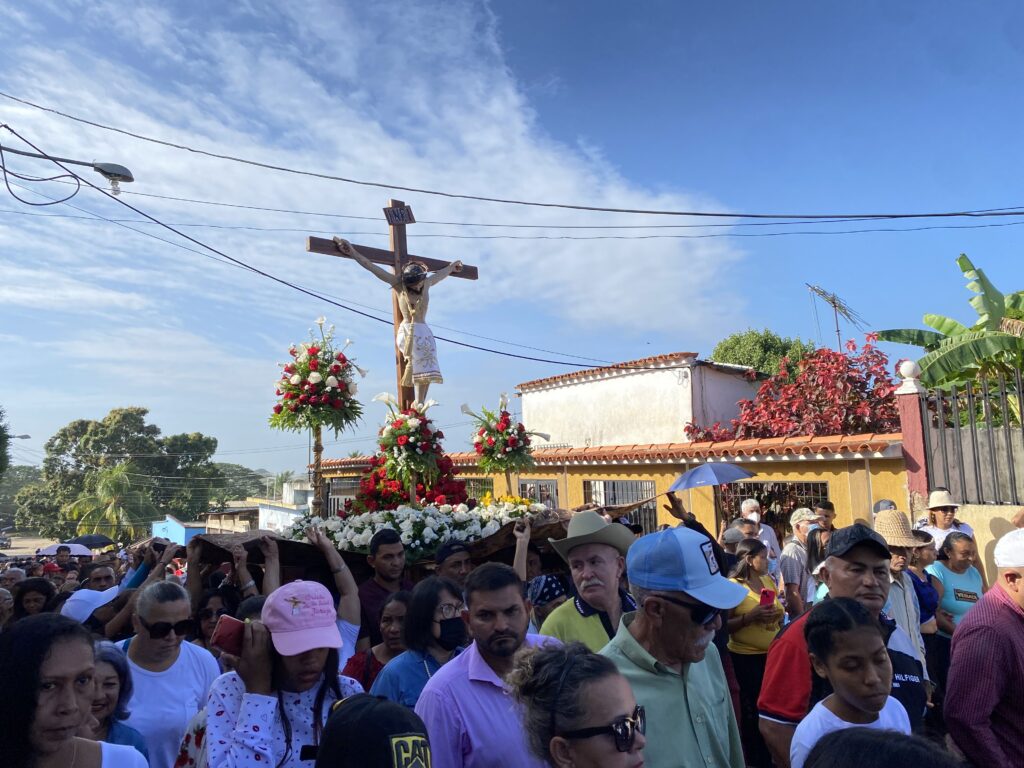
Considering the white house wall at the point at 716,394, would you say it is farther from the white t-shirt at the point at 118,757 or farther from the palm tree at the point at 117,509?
the palm tree at the point at 117,509

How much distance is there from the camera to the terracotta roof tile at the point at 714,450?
10.8 meters

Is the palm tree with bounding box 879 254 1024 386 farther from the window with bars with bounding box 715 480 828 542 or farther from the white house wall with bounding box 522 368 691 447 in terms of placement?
the white house wall with bounding box 522 368 691 447

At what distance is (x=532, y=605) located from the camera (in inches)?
174

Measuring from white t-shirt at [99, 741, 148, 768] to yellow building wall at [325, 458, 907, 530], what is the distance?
660 cm

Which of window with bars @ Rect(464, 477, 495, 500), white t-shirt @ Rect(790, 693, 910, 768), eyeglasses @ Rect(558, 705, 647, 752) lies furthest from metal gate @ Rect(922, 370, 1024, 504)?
window with bars @ Rect(464, 477, 495, 500)

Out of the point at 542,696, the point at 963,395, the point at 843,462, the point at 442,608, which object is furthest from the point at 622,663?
the point at 843,462

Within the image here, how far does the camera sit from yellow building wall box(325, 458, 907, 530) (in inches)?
421

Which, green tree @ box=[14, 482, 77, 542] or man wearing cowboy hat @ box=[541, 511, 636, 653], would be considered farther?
green tree @ box=[14, 482, 77, 542]

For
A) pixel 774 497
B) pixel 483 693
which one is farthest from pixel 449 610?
pixel 774 497

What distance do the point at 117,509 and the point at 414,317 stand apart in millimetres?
31162

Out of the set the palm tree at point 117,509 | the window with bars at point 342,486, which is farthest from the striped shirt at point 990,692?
the palm tree at point 117,509

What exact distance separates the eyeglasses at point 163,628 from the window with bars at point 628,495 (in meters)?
10.8

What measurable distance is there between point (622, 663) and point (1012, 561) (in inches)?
75.6

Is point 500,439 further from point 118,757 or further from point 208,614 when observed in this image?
point 118,757
